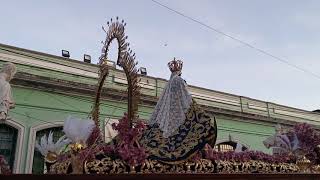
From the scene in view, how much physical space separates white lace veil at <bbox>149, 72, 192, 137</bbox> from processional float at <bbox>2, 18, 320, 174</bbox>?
16mm

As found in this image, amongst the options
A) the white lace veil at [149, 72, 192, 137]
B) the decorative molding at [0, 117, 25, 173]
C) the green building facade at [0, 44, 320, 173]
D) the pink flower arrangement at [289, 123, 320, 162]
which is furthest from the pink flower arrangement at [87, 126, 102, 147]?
the decorative molding at [0, 117, 25, 173]

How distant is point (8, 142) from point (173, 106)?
594 centimetres

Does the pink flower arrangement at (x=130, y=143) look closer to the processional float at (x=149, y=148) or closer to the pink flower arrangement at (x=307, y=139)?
the processional float at (x=149, y=148)

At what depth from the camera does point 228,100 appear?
46.1ft

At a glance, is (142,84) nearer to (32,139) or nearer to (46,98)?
(46,98)

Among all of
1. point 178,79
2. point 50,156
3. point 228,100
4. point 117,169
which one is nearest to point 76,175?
point 117,169

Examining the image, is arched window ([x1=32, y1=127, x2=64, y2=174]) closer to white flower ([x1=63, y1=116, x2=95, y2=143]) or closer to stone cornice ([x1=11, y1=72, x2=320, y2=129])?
stone cornice ([x1=11, y1=72, x2=320, y2=129])

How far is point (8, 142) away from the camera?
939 centimetres

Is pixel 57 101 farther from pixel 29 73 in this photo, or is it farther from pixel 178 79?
pixel 178 79

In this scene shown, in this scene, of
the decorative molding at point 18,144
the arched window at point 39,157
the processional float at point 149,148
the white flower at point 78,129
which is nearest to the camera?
the processional float at point 149,148

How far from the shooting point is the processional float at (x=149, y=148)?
3520mm

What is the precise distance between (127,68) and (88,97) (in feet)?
20.9

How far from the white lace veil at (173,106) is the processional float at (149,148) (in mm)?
16

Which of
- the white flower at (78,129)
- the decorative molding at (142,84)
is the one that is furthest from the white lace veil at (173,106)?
the decorative molding at (142,84)
